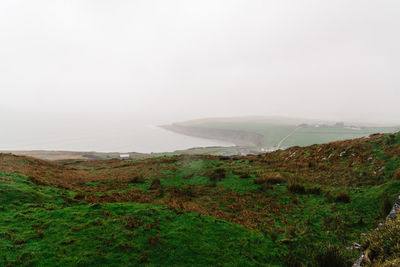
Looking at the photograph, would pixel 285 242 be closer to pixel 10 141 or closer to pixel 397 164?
→ pixel 397 164

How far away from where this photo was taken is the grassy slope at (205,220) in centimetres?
695

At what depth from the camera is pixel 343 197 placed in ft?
42.1

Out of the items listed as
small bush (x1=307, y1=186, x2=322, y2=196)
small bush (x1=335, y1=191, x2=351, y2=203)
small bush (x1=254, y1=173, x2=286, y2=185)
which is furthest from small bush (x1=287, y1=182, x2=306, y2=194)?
small bush (x1=335, y1=191, x2=351, y2=203)

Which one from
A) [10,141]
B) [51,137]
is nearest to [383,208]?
Result: [10,141]

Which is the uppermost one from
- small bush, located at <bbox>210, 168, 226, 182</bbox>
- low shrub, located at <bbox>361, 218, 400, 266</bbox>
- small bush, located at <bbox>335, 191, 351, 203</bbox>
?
low shrub, located at <bbox>361, 218, 400, 266</bbox>

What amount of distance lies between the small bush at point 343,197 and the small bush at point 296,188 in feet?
8.17

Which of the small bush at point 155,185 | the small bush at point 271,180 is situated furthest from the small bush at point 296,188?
the small bush at point 155,185

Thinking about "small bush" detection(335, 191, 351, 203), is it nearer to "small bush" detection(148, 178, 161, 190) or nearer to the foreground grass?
the foreground grass

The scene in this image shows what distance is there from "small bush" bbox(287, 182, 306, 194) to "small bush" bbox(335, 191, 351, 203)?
98.1 inches

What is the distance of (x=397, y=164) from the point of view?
15.3 metres

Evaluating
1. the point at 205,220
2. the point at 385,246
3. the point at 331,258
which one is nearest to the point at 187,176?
the point at 205,220

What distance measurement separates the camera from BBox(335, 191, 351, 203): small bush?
41.5 feet

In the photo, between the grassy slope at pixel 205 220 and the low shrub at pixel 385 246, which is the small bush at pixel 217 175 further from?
the low shrub at pixel 385 246

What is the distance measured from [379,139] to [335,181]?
1016 centimetres
